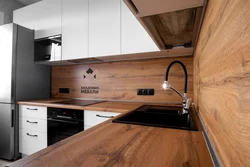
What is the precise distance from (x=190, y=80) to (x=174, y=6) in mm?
1204

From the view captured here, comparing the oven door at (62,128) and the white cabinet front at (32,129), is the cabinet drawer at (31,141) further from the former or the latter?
the oven door at (62,128)

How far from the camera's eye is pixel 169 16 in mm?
829

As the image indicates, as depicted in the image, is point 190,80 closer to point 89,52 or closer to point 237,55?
point 89,52

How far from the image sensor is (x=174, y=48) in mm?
1417

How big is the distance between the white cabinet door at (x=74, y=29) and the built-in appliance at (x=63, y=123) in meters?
0.74

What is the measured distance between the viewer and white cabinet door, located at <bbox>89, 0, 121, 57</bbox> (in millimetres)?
1628

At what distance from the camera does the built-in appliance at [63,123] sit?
5.14 ft

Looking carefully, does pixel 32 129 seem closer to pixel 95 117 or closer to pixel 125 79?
pixel 95 117

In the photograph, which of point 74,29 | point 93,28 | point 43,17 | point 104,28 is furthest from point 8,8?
point 104,28

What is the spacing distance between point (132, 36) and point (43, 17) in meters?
1.54

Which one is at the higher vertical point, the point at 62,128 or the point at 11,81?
the point at 11,81

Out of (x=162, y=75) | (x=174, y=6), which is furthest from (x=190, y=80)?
(x=174, y=6)

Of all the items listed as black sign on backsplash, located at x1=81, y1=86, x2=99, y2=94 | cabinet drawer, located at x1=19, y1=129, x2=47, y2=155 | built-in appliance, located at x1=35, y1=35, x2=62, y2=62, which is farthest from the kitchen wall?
cabinet drawer, located at x1=19, y1=129, x2=47, y2=155

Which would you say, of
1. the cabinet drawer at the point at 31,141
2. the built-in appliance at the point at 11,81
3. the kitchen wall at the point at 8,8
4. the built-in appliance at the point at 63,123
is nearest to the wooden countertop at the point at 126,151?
the built-in appliance at the point at 63,123
